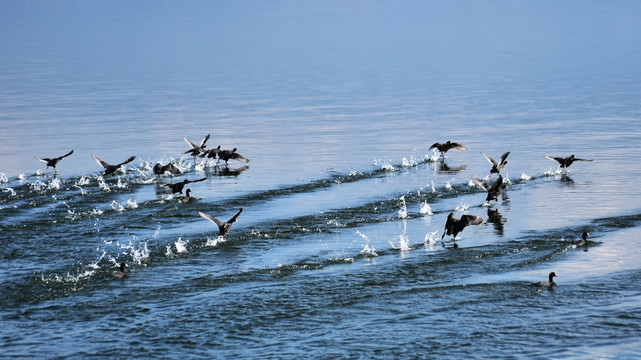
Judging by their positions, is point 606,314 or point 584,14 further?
point 584,14

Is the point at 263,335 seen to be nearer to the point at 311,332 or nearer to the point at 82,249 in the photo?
the point at 311,332

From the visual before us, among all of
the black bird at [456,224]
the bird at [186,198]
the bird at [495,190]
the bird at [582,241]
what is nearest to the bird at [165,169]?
the bird at [186,198]

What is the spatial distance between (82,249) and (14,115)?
34110mm

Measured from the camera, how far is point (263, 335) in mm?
16938

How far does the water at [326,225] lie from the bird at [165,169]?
0.90 feet

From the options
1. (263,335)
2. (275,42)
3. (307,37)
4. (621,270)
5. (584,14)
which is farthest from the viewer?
(584,14)

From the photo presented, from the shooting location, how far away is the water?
16938 mm

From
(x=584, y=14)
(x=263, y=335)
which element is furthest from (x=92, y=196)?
(x=584, y=14)

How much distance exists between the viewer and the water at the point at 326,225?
1694 cm

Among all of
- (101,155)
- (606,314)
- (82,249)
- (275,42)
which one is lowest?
(606,314)

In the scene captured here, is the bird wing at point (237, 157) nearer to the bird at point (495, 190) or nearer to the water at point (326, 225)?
the water at point (326, 225)

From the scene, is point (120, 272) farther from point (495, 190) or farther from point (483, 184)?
point (483, 184)

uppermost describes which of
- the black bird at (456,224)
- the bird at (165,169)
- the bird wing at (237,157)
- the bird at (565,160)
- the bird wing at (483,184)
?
the bird wing at (237,157)

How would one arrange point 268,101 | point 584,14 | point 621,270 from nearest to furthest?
point 621,270
point 268,101
point 584,14
